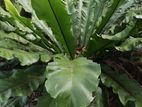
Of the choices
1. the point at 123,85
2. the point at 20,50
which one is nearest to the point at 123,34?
the point at 123,85

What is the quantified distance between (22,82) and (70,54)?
0.30 meters

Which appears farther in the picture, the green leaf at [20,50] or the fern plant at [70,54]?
the green leaf at [20,50]

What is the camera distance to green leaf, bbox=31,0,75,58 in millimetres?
1553

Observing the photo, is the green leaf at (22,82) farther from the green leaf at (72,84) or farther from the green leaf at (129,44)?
the green leaf at (129,44)

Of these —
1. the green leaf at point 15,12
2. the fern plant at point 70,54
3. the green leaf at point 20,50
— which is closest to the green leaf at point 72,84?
the fern plant at point 70,54

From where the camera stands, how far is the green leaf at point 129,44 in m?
1.64

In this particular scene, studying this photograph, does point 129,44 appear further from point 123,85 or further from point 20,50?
point 20,50

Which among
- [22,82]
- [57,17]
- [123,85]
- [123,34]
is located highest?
[57,17]

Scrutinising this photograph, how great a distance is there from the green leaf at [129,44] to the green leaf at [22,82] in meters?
0.41

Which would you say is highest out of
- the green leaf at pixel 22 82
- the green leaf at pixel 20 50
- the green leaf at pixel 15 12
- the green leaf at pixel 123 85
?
the green leaf at pixel 15 12

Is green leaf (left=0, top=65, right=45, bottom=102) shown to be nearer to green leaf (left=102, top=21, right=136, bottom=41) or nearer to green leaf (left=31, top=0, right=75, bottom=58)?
green leaf (left=31, top=0, right=75, bottom=58)

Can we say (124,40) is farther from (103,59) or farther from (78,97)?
(78,97)

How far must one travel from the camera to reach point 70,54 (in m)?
1.84

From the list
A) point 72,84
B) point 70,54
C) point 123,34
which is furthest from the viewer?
point 70,54
